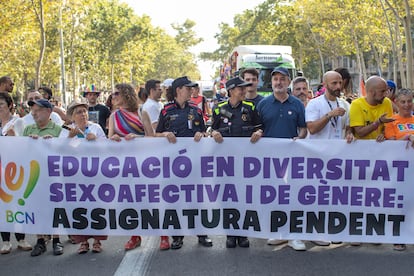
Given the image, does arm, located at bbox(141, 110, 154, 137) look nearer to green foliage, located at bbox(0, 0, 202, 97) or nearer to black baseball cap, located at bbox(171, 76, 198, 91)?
black baseball cap, located at bbox(171, 76, 198, 91)

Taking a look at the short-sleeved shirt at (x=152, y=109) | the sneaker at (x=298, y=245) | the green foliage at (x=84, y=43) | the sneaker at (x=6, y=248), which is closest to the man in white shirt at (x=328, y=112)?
the sneaker at (x=298, y=245)

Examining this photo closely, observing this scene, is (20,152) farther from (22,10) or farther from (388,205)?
(22,10)

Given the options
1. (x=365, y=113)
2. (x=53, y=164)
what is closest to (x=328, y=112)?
(x=365, y=113)

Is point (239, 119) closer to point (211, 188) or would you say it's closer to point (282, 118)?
point (282, 118)

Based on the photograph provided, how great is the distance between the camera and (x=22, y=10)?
79.6ft

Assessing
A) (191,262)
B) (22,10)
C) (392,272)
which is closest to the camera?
(392,272)

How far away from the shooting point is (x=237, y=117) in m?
5.96

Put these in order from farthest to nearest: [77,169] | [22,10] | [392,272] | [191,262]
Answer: [22,10] → [77,169] → [191,262] → [392,272]

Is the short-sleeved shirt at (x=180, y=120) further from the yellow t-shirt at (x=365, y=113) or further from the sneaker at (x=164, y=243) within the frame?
the yellow t-shirt at (x=365, y=113)

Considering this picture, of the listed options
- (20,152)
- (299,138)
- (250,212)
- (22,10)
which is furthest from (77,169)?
(22,10)

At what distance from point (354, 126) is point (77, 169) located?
287 centimetres

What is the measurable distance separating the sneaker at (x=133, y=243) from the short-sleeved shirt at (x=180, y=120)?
1.16 m

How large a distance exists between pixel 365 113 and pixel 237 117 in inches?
51.9

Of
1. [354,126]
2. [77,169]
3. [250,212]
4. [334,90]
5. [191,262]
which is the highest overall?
[334,90]
